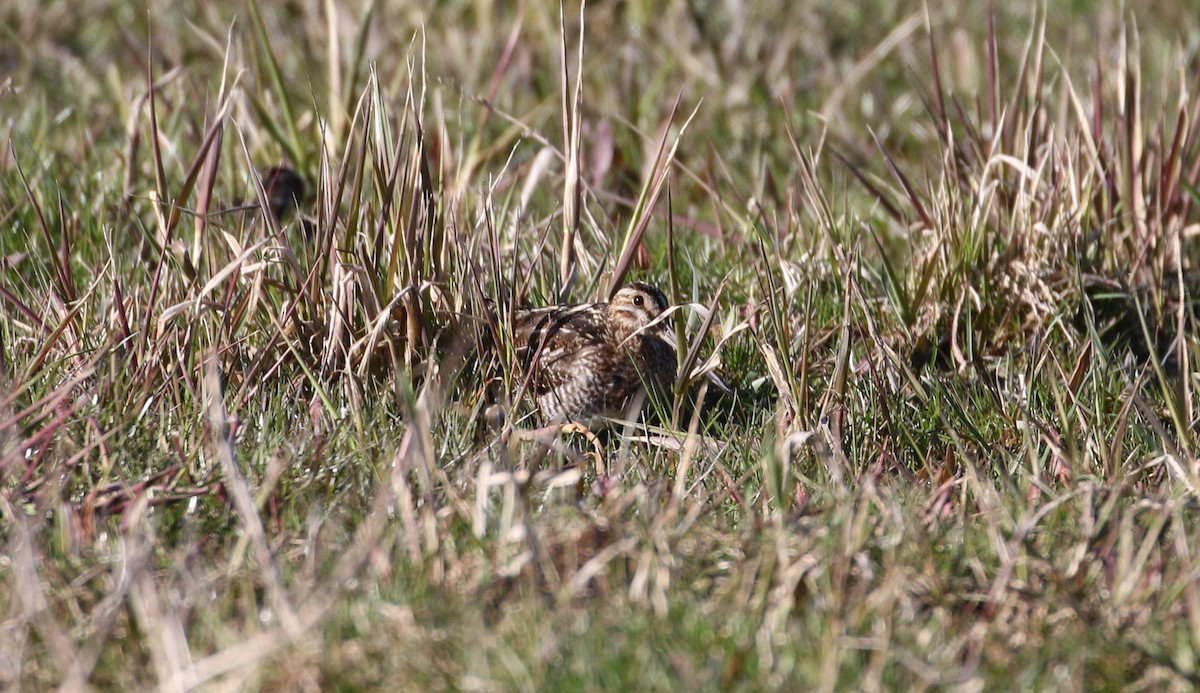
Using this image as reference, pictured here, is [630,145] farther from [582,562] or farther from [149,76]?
[582,562]

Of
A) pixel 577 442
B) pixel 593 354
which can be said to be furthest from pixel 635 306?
pixel 577 442

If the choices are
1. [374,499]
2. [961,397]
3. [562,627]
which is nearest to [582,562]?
[562,627]

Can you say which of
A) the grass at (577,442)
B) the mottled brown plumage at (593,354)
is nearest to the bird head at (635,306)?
the mottled brown plumage at (593,354)

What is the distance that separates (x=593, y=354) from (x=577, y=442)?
0.27 m

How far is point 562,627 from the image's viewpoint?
8.33 ft

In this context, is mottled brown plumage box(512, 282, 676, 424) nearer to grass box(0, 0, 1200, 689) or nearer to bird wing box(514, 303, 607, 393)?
bird wing box(514, 303, 607, 393)

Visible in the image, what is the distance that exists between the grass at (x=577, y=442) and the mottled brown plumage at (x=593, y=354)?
0.15 meters

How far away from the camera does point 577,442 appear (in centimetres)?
402

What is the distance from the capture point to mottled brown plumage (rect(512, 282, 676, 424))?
4.05 meters

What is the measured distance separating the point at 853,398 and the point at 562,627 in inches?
61.2

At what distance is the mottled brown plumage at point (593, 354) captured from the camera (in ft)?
13.3

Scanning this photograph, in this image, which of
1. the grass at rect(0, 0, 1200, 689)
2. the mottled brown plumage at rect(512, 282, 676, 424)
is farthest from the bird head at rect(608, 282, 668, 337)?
the grass at rect(0, 0, 1200, 689)

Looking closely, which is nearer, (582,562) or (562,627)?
(562,627)

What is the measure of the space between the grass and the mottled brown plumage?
0.15 m
